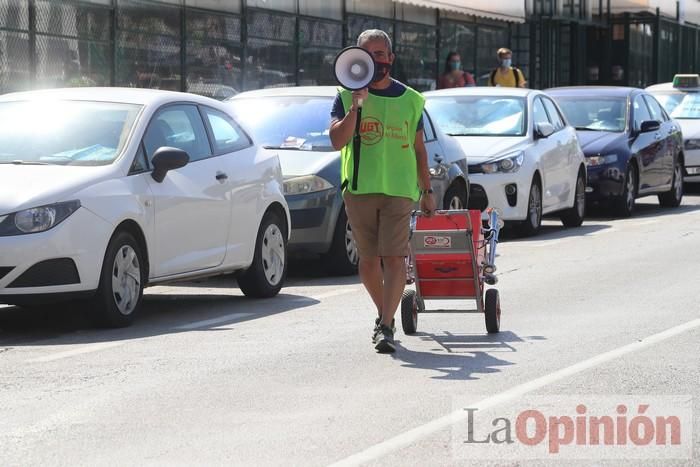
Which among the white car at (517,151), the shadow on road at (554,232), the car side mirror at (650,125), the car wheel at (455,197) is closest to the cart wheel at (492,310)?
the car wheel at (455,197)

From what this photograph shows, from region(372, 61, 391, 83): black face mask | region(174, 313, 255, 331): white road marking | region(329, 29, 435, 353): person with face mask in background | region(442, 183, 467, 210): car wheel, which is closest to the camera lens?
region(372, 61, 391, 83): black face mask

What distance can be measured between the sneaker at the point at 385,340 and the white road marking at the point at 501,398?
1.05m

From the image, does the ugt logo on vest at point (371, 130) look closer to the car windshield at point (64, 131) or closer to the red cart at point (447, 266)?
the red cart at point (447, 266)

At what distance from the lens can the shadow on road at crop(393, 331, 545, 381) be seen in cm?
851

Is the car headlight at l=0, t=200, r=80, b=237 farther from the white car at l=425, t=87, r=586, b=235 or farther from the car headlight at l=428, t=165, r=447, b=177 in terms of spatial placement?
the white car at l=425, t=87, r=586, b=235

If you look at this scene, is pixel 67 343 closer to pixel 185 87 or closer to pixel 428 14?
pixel 185 87

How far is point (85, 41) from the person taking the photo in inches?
797

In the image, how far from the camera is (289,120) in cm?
1445

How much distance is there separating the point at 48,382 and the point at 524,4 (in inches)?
1105

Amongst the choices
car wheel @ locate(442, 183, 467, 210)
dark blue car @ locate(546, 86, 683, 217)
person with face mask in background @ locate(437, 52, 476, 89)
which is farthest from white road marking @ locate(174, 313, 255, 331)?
person with face mask in background @ locate(437, 52, 476, 89)

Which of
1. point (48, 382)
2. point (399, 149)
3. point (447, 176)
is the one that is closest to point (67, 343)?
point (48, 382)

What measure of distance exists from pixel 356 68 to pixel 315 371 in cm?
164

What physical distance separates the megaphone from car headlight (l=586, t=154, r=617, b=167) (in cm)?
1212

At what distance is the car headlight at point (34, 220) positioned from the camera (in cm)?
976
